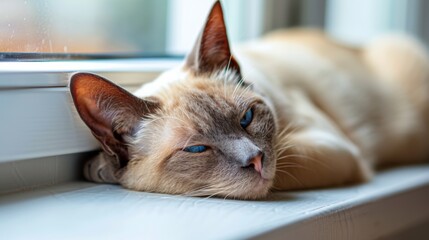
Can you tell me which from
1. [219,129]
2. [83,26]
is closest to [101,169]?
[219,129]

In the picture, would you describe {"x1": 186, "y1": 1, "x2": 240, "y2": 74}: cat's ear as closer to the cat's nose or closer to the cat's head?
the cat's head

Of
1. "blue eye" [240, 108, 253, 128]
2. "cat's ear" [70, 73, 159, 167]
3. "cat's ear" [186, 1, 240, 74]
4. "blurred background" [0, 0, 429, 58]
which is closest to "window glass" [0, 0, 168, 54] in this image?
"blurred background" [0, 0, 429, 58]

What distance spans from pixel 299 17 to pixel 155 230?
1.48 m

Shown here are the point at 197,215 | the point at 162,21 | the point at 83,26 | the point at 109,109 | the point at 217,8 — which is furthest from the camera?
the point at 162,21

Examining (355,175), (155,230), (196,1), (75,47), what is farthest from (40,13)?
(355,175)

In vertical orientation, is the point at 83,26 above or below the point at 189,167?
above

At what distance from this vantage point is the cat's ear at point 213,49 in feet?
4.35

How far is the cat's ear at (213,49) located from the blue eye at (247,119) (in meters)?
0.14

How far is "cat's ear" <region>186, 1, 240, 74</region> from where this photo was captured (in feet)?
4.35

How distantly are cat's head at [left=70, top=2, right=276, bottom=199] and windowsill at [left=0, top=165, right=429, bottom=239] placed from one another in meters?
0.04

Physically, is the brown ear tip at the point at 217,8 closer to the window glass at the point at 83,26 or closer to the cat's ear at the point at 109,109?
the cat's ear at the point at 109,109

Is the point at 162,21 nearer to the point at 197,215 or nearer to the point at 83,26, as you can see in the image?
the point at 83,26

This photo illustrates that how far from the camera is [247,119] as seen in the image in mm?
1277

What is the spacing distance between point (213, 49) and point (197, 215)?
1.39 feet
